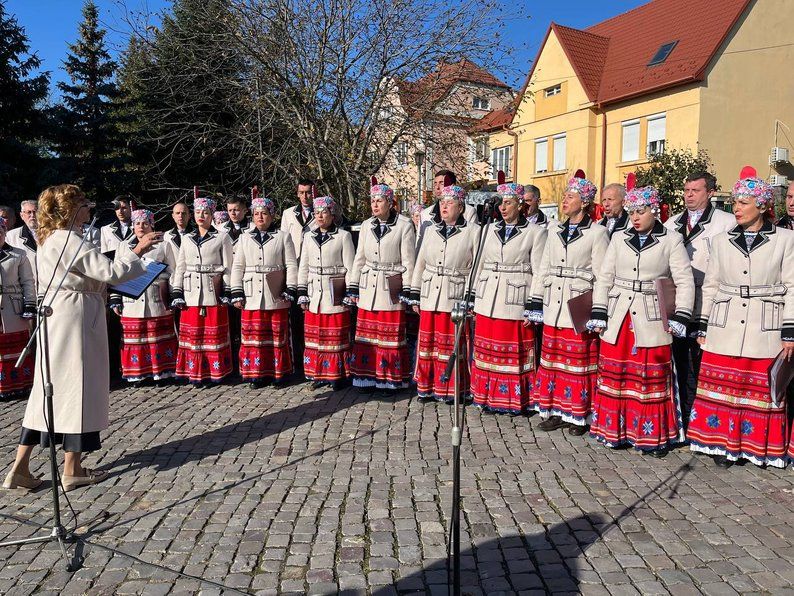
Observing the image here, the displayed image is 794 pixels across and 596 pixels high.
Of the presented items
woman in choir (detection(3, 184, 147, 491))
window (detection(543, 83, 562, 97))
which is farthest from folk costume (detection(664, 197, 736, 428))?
window (detection(543, 83, 562, 97))

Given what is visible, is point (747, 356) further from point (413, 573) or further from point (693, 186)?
point (413, 573)

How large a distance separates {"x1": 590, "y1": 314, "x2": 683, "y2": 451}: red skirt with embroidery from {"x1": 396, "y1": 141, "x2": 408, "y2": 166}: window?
7.69 metres

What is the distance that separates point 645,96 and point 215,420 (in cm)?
2225

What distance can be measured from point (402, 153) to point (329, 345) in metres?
6.05

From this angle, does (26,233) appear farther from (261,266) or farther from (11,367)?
(261,266)

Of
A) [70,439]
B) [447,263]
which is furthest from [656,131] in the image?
[70,439]

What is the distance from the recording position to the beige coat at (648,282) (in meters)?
5.58

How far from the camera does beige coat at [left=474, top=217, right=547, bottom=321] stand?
6793 millimetres

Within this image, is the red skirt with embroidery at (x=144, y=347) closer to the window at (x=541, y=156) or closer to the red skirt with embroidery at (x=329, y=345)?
the red skirt with embroidery at (x=329, y=345)

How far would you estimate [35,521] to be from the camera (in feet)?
14.7

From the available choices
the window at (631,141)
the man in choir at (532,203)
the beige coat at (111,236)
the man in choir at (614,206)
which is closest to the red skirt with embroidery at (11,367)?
the beige coat at (111,236)

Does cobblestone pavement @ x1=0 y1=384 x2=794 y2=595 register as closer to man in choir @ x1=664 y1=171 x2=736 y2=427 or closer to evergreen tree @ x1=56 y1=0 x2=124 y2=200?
man in choir @ x1=664 y1=171 x2=736 y2=427

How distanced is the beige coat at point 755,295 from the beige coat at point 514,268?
1.85m

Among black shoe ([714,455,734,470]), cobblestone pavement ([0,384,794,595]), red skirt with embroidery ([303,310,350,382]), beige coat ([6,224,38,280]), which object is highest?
beige coat ([6,224,38,280])
